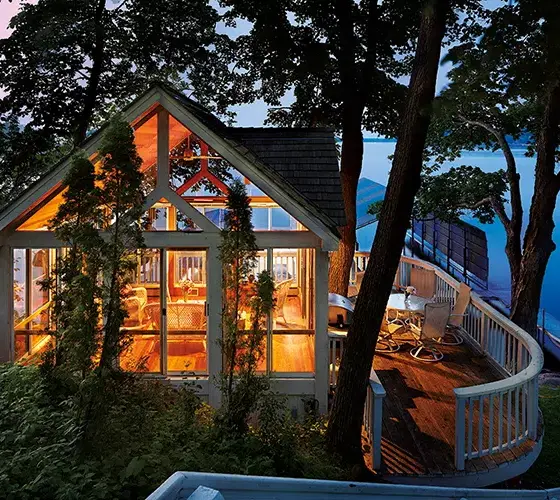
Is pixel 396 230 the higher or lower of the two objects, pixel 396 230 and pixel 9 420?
the higher

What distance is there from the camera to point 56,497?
3.61 metres

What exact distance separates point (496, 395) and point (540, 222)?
14.4ft

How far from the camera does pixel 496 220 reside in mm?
21938

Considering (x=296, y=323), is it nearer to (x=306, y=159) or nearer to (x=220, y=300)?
(x=220, y=300)

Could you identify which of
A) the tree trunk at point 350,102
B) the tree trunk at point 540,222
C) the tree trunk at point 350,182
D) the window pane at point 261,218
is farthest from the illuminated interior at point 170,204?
the tree trunk at point 540,222

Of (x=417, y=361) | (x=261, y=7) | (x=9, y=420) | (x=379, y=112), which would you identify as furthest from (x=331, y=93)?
(x=9, y=420)

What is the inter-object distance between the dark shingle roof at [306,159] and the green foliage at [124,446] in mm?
3701

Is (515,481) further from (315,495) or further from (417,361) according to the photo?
(315,495)

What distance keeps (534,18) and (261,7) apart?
918 centimetres

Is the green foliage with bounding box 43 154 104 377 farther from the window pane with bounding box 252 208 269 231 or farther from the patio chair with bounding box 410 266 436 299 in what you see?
the patio chair with bounding box 410 266 436 299

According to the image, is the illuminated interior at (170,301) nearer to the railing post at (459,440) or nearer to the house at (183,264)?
the house at (183,264)

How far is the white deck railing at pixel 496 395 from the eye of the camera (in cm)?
630

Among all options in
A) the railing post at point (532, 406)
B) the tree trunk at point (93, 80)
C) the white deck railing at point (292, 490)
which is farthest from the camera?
the tree trunk at point (93, 80)

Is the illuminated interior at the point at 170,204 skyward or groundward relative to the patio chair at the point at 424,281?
skyward
